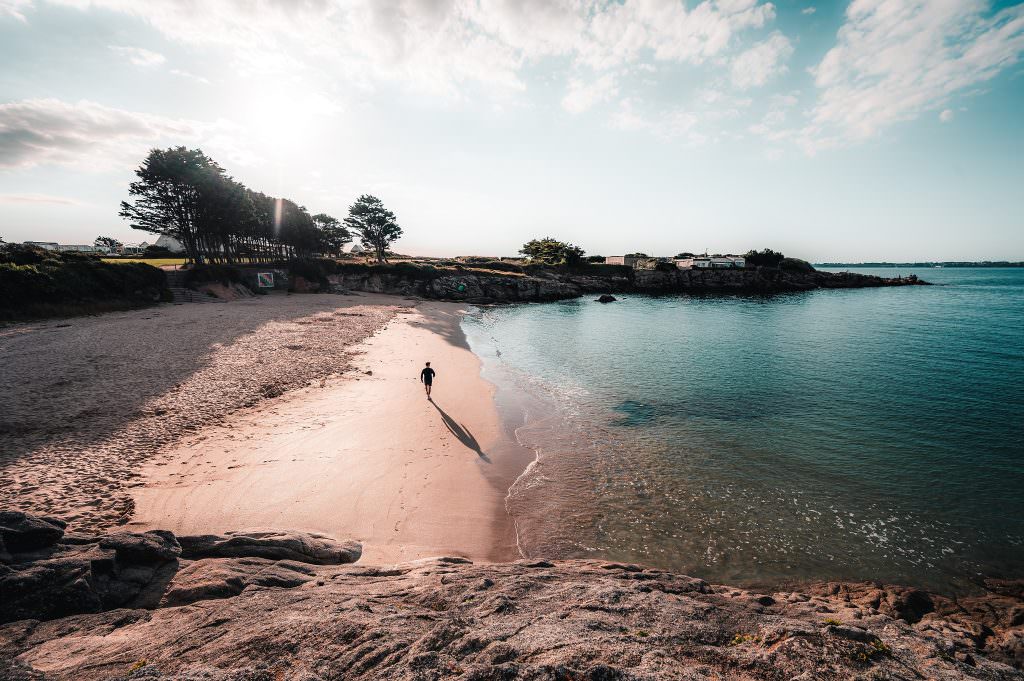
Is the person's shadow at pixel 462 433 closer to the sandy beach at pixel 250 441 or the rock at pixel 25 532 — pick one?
the sandy beach at pixel 250 441

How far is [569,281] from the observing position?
4419 inches

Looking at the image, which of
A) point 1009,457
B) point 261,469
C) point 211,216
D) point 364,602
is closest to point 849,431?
point 1009,457

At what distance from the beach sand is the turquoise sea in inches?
73.1

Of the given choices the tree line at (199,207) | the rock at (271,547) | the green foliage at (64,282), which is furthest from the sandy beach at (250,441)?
the tree line at (199,207)

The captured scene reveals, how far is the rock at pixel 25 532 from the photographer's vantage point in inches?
288

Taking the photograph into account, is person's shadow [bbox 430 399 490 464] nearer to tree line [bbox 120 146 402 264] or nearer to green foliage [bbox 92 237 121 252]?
tree line [bbox 120 146 402 264]

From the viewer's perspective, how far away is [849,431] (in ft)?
66.3

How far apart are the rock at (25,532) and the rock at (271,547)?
2161 millimetres

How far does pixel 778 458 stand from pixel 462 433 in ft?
49.1

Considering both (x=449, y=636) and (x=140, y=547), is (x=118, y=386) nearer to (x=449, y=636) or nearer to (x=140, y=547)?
(x=140, y=547)

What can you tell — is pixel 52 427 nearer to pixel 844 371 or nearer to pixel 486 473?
pixel 486 473

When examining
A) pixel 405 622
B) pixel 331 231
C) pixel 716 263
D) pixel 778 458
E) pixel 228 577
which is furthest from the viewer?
pixel 716 263

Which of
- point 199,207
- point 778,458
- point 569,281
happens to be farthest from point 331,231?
point 778,458

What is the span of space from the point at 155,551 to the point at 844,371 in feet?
137
